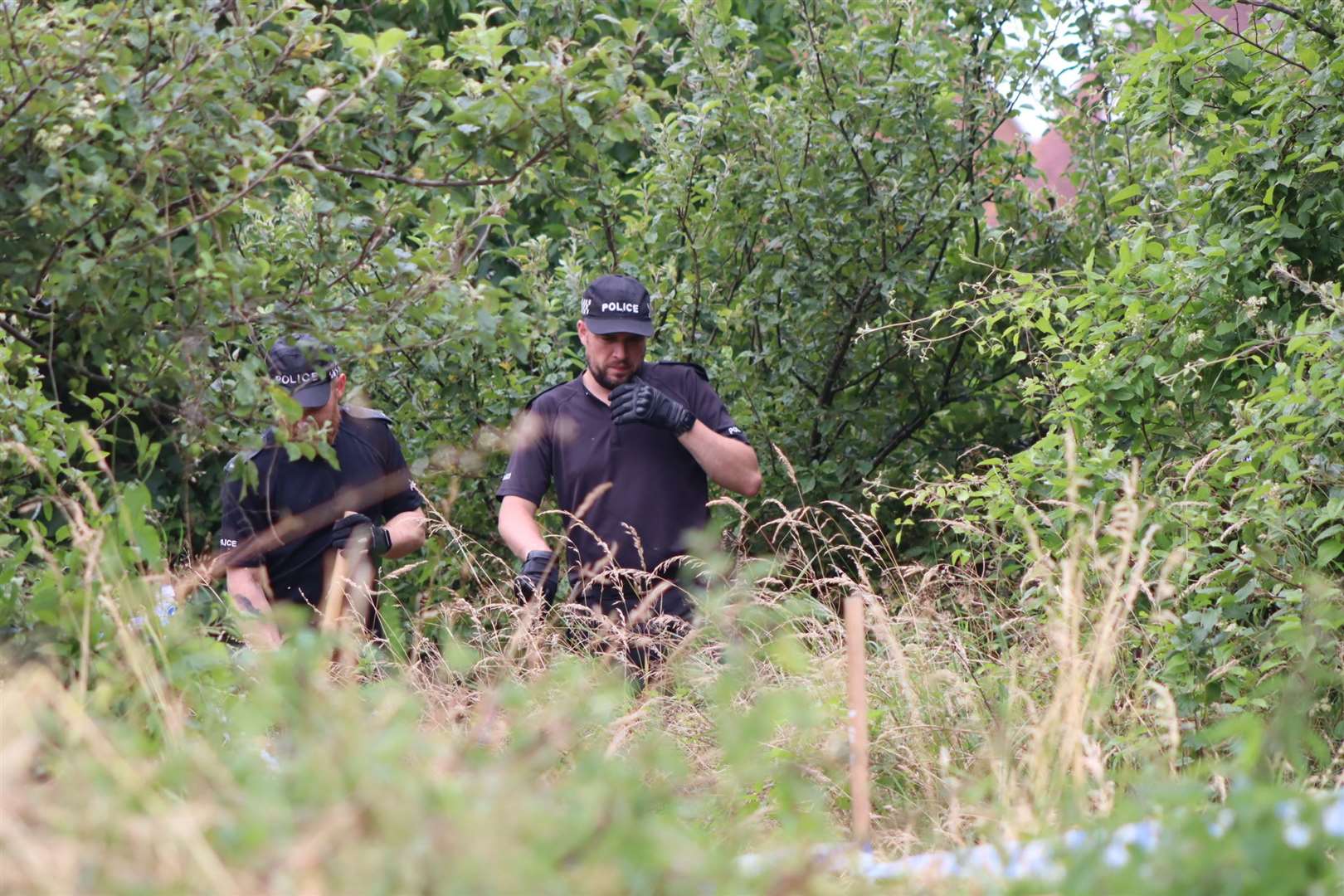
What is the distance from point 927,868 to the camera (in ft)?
7.32

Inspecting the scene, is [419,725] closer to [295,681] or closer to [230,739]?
[230,739]

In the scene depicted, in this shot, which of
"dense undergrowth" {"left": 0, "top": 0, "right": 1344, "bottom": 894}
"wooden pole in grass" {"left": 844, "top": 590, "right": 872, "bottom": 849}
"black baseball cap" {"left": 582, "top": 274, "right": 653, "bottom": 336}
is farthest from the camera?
"black baseball cap" {"left": 582, "top": 274, "right": 653, "bottom": 336}

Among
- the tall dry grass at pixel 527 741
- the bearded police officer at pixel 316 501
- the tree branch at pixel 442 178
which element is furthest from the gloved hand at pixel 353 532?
the tree branch at pixel 442 178

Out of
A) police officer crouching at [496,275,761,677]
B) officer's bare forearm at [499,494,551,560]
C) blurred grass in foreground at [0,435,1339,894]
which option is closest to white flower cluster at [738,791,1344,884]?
blurred grass in foreground at [0,435,1339,894]

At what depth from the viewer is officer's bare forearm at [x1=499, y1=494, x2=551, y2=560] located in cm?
520

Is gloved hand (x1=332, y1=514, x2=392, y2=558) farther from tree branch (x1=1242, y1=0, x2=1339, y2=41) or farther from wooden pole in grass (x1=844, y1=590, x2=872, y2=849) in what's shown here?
tree branch (x1=1242, y1=0, x2=1339, y2=41)

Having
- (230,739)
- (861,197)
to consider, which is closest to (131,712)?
(230,739)

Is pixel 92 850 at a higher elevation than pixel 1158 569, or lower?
higher

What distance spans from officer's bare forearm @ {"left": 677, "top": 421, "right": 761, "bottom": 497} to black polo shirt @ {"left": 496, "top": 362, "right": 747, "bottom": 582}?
115mm

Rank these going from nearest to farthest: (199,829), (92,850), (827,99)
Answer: (92,850)
(199,829)
(827,99)

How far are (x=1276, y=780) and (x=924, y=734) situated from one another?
1.04 m

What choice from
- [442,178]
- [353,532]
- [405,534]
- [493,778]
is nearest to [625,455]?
[405,534]

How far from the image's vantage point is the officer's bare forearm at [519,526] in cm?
520

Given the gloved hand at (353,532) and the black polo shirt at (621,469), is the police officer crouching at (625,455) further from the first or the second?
the gloved hand at (353,532)
